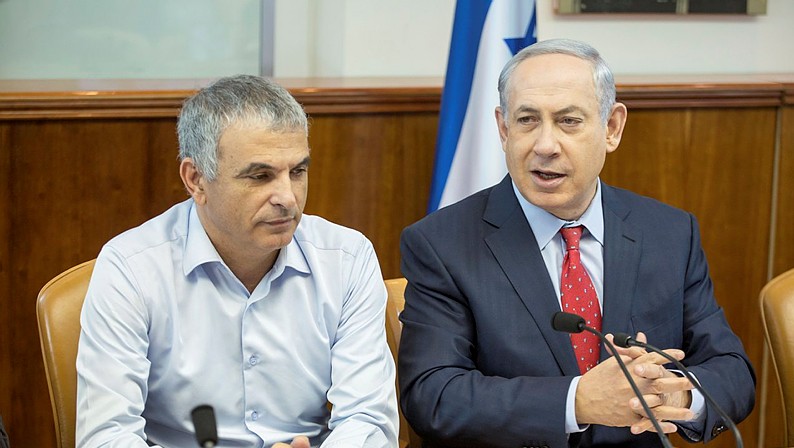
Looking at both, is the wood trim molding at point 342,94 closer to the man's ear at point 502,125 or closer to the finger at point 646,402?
the man's ear at point 502,125

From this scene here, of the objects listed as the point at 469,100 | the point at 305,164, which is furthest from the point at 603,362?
the point at 469,100

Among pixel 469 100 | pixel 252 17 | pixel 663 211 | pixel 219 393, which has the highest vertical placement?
pixel 252 17

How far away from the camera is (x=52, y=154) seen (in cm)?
346

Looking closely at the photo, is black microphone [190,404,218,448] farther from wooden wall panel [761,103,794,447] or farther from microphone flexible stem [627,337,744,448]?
wooden wall panel [761,103,794,447]

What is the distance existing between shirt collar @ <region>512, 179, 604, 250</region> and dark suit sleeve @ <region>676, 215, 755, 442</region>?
271mm

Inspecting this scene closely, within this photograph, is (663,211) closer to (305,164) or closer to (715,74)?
(305,164)

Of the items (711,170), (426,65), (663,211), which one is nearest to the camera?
(663,211)

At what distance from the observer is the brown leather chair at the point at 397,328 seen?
2.71 metres

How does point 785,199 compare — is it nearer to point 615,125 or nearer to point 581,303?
point 615,125

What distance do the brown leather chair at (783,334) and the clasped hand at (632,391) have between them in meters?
0.48

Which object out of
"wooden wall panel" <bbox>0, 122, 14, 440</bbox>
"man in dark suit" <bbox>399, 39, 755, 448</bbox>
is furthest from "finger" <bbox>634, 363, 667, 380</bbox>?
"wooden wall panel" <bbox>0, 122, 14, 440</bbox>

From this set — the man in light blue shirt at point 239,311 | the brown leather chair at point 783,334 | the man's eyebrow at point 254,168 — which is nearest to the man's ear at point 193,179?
the man in light blue shirt at point 239,311

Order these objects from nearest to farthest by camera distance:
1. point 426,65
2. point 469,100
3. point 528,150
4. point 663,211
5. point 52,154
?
1. point 528,150
2. point 663,211
3. point 52,154
4. point 469,100
5. point 426,65

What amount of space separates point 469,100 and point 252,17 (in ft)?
4.72
